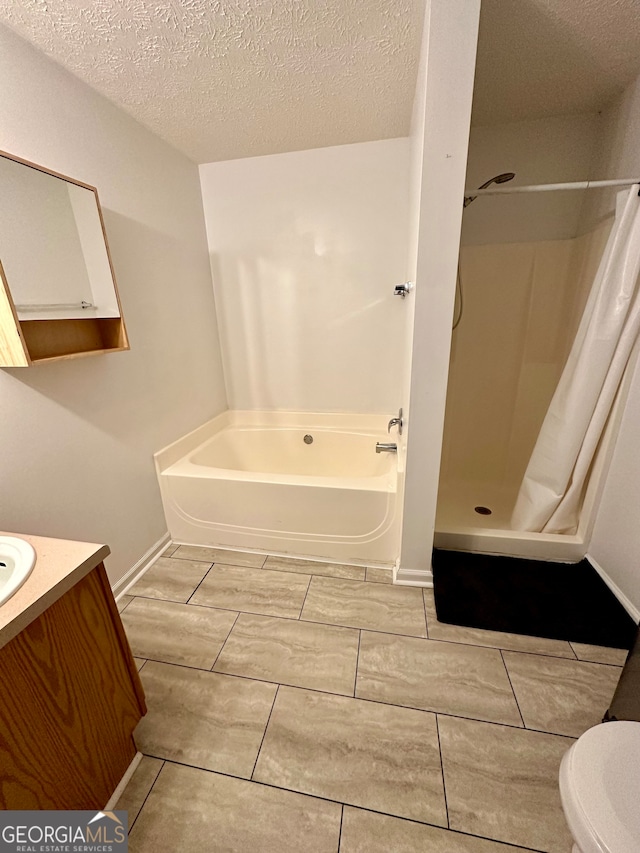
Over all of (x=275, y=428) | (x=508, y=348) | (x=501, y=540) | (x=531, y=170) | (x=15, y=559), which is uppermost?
(x=531, y=170)

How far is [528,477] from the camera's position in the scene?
1783 mm

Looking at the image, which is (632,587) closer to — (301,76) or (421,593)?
(421,593)

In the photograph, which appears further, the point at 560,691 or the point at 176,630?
the point at 176,630

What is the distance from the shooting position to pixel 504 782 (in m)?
0.93

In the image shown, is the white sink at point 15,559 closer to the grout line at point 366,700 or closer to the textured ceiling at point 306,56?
the grout line at point 366,700

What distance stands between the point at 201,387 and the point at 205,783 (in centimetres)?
201

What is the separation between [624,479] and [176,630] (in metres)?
2.19

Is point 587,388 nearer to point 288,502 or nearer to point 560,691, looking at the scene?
point 560,691

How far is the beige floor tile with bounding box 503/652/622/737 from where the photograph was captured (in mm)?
1055

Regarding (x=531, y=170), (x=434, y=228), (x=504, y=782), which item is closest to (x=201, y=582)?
(x=504, y=782)

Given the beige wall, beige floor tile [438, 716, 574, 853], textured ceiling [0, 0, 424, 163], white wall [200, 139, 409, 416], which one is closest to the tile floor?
beige floor tile [438, 716, 574, 853]

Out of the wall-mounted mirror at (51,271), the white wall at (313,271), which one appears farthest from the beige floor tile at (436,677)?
the wall-mounted mirror at (51,271)

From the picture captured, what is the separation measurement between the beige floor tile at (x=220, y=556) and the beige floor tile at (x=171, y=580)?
1.9 inches

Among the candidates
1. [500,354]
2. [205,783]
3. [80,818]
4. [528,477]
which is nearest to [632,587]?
[528,477]
